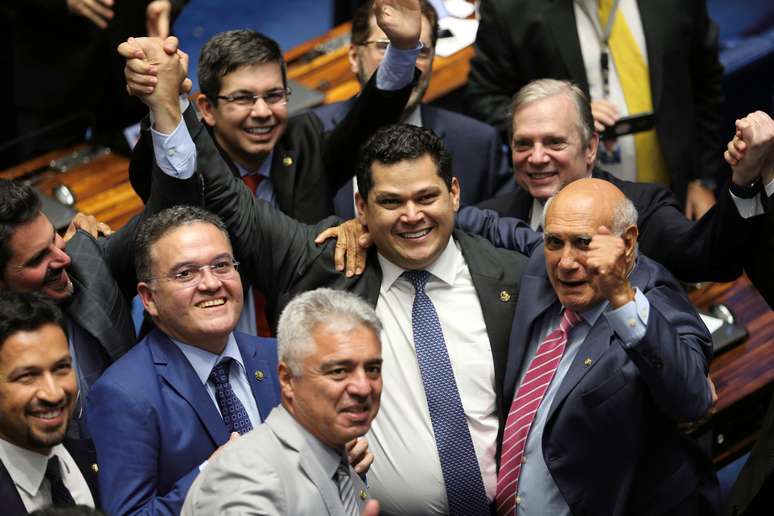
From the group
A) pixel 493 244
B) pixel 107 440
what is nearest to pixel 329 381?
pixel 107 440

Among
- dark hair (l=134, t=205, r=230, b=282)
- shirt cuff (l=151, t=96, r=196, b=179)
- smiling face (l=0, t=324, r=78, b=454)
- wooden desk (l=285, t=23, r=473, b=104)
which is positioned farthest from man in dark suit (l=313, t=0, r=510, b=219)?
smiling face (l=0, t=324, r=78, b=454)

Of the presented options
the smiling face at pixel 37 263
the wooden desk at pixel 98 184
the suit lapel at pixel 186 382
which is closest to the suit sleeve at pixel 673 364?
the suit lapel at pixel 186 382

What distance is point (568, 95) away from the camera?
452 centimetres

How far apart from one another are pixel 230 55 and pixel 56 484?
1.69 meters

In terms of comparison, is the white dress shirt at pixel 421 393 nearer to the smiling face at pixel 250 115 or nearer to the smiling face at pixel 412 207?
the smiling face at pixel 412 207

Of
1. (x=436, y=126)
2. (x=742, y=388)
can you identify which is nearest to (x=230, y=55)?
(x=436, y=126)

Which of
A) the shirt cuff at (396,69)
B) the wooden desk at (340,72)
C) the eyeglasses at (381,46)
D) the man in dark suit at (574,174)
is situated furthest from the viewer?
the wooden desk at (340,72)

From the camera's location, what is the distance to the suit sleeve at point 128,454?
11.8 feet

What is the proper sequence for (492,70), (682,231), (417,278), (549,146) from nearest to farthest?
(417,278)
(682,231)
(549,146)
(492,70)

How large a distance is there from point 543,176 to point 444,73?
1.72m

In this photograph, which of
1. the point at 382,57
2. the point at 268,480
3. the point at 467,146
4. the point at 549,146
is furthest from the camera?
the point at 467,146

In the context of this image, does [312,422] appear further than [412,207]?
No

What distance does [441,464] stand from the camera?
398 cm

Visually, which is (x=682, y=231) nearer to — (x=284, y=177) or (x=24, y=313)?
(x=284, y=177)
